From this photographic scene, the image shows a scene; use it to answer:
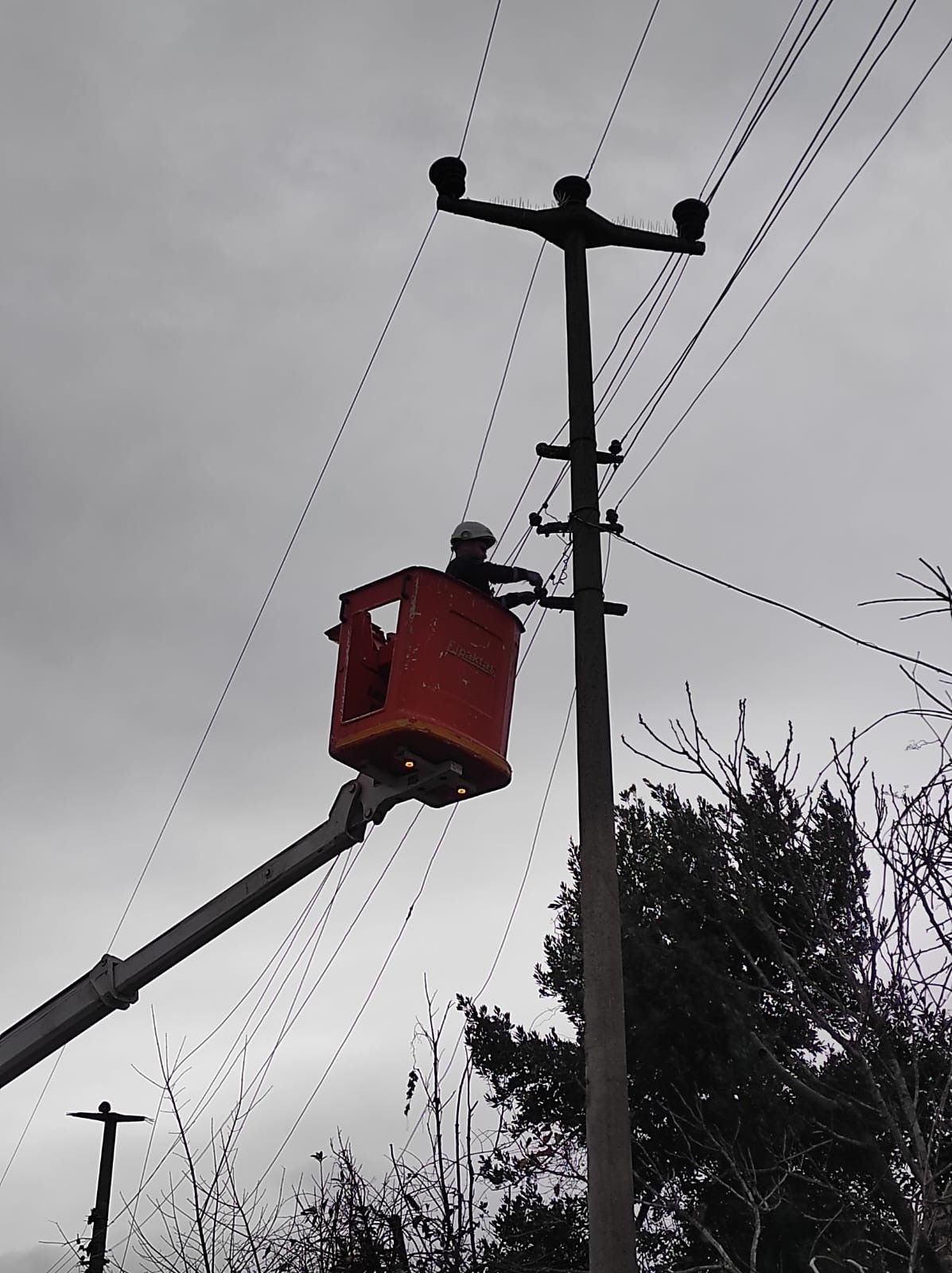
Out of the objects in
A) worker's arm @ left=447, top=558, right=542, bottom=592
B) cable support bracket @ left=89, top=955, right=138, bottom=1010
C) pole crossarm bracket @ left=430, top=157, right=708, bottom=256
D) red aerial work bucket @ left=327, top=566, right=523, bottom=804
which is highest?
pole crossarm bracket @ left=430, top=157, right=708, bottom=256

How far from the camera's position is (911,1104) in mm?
10594

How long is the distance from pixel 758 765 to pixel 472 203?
6505 mm

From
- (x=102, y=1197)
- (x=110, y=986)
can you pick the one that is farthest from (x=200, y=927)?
(x=102, y=1197)

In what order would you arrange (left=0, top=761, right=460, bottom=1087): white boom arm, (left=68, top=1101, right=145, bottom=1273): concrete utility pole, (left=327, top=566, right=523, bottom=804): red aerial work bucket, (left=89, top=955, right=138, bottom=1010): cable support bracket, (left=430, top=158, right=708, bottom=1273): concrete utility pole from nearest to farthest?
(left=430, top=158, right=708, bottom=1273): concrete utility pole < (left=327, top=566, right=523, bottom=804): red aerial work bucket < (left=0, top=761, right=460, bottom=1087): white boom arm < (left=89, top=955, right=138, bottom=1010): cable support bracket < (left=68, top=1101, right=145, bottom=1273): concrete utility pole

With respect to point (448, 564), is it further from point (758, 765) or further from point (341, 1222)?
point (341, 1222)

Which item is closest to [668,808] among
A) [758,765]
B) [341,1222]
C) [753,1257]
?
[758,765]

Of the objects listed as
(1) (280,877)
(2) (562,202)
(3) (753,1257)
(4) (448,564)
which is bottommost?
(3) (753,1257)

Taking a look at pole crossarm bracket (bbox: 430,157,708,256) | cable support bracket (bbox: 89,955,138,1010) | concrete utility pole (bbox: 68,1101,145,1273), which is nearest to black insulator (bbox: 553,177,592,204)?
pole crossarm bracket (bbox: 430,157,708,256)

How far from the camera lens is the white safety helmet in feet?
28.8

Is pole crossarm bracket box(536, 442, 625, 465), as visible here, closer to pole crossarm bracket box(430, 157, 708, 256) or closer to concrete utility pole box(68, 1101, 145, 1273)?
pole crossarm bracket box(430, 157, 708, 256)

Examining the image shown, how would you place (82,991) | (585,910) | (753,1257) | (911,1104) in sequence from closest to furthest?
(585,910), (753,1257), (82,991), (911,1104)

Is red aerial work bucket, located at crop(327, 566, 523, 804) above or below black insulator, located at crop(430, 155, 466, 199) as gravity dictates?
below

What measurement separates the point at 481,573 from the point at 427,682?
3.84 ft

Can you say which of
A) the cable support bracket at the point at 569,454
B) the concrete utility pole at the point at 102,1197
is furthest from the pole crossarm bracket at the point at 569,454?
the concrete utility pole at the point at 102,1197
